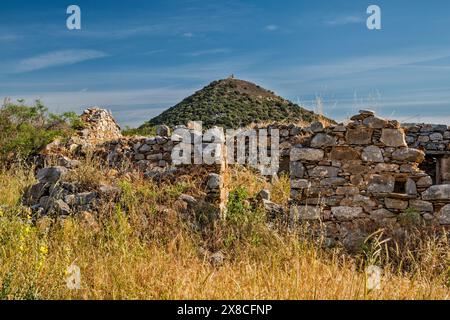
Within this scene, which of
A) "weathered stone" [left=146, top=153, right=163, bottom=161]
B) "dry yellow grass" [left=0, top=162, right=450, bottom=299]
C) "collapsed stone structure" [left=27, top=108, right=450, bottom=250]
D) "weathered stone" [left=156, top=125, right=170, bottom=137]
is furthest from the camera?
"weathered stone" [left=156, top=125, right=170, bottom=137]

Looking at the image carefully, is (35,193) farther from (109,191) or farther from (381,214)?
(381,214)

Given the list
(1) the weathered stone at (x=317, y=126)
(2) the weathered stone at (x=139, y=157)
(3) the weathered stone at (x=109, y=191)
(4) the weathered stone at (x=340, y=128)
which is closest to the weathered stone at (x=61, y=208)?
(3) the weathered stone at (x=109, y=191)

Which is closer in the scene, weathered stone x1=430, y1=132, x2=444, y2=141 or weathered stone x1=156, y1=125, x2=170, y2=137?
weathered stone x1=156, y1=125, x2=170, y2=137

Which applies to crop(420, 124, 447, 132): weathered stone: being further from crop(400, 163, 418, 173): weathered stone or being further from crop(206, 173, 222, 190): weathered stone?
crop(206, 173, 222, 190): weathered stone

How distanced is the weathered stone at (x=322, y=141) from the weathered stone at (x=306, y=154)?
0.10m

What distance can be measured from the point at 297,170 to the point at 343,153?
30.9 inches

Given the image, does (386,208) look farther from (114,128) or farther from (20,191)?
(114,128)

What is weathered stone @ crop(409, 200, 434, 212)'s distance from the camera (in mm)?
7625

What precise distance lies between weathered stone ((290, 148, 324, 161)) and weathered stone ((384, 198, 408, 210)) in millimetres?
1246

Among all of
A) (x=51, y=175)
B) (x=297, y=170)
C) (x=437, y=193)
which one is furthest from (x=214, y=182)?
(x=437, y=193)

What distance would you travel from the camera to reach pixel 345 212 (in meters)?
7.91

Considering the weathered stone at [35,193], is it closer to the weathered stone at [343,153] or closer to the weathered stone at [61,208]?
the weathered stone at [61,208]

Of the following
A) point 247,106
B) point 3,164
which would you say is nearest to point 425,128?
point 3,164

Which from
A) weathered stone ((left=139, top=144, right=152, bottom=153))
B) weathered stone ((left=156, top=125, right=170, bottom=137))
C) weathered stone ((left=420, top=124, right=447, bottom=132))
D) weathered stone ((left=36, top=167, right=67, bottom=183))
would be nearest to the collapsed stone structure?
weathered stone ((left=36, top=167, right=67, bottom=183))
